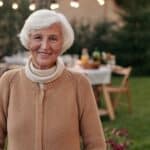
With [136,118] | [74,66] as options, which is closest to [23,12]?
[74,66]

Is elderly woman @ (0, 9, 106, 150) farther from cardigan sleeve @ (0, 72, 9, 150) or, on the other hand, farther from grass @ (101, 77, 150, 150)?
grass @ (101, 77, 150, 150)

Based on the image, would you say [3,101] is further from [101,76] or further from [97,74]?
[101,76]

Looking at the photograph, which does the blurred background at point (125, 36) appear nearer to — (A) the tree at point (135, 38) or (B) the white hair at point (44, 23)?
(A) the tree at point (135, 38)

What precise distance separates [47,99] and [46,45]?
278mm

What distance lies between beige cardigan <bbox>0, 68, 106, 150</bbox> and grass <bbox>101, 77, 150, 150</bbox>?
14.7 feet

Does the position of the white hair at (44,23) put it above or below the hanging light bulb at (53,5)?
above

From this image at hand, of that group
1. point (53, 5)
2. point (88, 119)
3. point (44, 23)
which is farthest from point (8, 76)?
point (53, 5)

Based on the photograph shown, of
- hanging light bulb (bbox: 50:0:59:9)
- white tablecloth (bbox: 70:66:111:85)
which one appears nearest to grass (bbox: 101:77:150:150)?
white tablecloth (bbox: 70:66:111:85)

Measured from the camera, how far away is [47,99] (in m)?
2.96

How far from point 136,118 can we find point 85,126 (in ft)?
25.8

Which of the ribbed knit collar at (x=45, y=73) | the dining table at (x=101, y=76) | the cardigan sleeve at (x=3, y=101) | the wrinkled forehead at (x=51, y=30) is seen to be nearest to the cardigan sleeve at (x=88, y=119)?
the ribbed knit collar at (x=45, y=73)

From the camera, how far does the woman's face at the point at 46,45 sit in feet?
9.50

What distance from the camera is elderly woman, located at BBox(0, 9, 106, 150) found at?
2.90 meters

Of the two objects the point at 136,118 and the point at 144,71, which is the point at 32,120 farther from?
the point at 144,71
